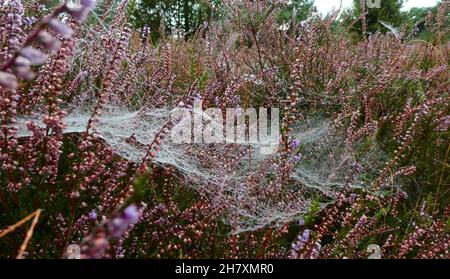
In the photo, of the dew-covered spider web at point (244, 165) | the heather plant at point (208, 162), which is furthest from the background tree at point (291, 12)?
the dew-covered spider web at point (244, 165)

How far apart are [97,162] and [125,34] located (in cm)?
79

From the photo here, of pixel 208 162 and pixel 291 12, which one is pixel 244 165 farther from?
pixel 291 12

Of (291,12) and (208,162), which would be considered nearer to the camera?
(208,162)

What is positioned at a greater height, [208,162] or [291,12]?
[291,12]

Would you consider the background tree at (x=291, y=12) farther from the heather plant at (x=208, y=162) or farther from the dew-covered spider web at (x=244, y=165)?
the dew-covered spider web at (x=244, y=165)

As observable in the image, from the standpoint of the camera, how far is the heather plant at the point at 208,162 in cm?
178

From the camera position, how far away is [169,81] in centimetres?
339

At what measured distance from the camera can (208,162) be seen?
2.63 metres

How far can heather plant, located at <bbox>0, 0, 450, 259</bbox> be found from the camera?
1.78m

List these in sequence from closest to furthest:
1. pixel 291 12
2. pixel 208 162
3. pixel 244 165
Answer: pixel 208 162 < pixel 244 165 < pixel 291 12

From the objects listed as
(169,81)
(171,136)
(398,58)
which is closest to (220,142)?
(171,136)

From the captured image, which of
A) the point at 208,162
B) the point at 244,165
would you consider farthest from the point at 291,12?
the point at 208,162

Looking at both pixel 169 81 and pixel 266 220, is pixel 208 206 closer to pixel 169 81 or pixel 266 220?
pixel 266 220
